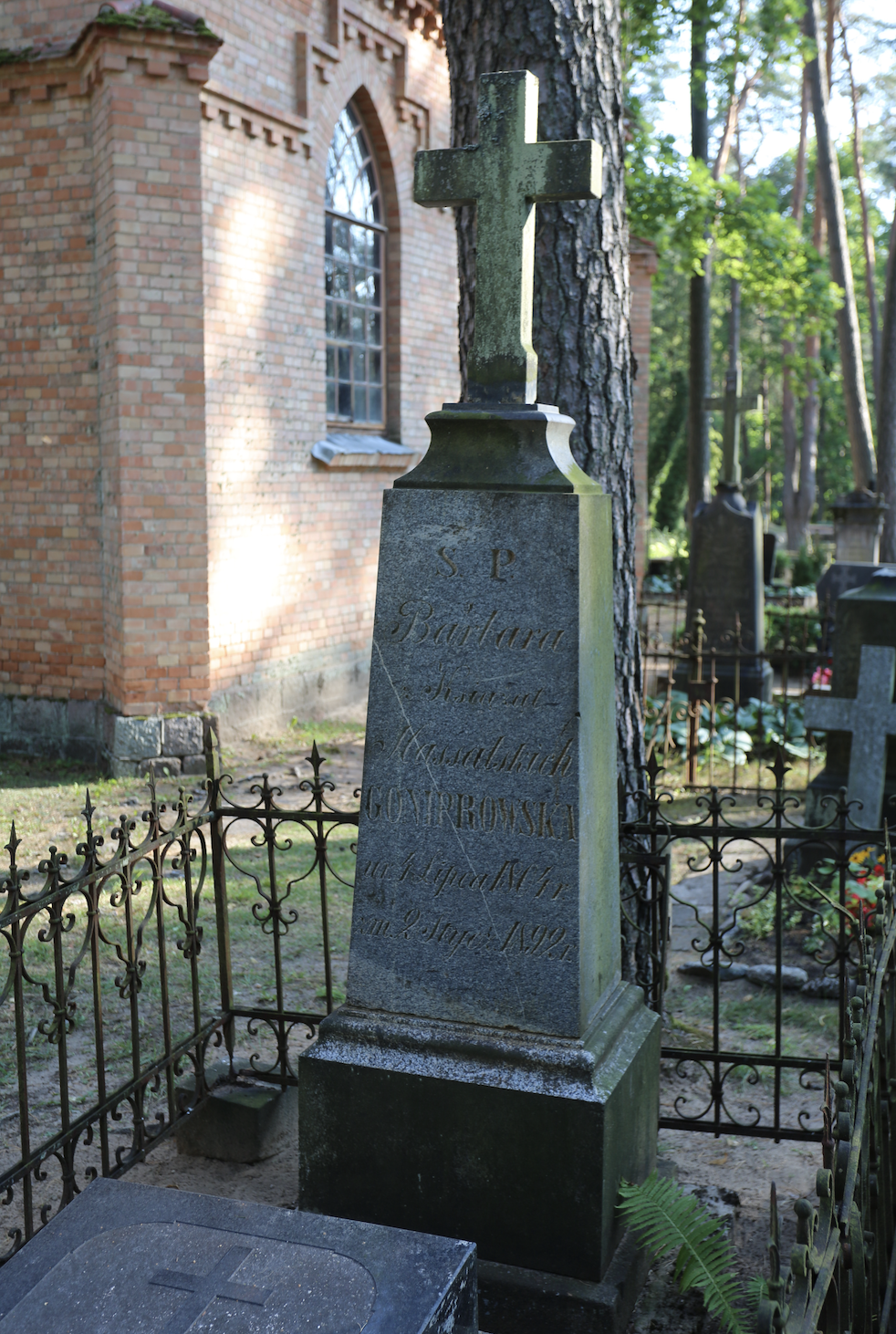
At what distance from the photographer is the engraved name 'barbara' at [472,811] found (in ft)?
9.68

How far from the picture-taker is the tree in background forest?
11.9 metres

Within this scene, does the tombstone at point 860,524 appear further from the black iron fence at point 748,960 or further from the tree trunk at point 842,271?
the black iron fence at point 748,960

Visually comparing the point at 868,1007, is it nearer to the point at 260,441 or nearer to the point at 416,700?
the point at 416,700

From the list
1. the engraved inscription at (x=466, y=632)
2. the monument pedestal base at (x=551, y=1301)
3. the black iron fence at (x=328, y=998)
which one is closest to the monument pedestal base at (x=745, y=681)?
the black iron fence at (x=328, y=998)

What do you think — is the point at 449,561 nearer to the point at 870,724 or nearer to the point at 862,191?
the point at 870,724

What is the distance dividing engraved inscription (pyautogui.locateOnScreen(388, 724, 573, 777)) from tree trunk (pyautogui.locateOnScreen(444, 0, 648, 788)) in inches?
66.9

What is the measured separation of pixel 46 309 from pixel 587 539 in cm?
705

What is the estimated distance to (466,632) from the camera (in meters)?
3.02

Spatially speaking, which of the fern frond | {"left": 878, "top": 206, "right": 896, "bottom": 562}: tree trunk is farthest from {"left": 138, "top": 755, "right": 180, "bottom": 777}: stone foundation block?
{"left": 878, "top": 206, "right": 896, "bottom": 562}: tree trunk

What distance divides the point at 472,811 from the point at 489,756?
0.49 feet

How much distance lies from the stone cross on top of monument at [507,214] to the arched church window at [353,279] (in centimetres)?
834

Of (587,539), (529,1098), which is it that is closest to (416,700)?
(587,539)

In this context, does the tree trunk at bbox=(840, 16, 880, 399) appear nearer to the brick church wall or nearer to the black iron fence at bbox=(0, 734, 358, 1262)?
the brick church wall

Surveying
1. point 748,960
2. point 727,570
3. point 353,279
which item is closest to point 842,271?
point 727,570
